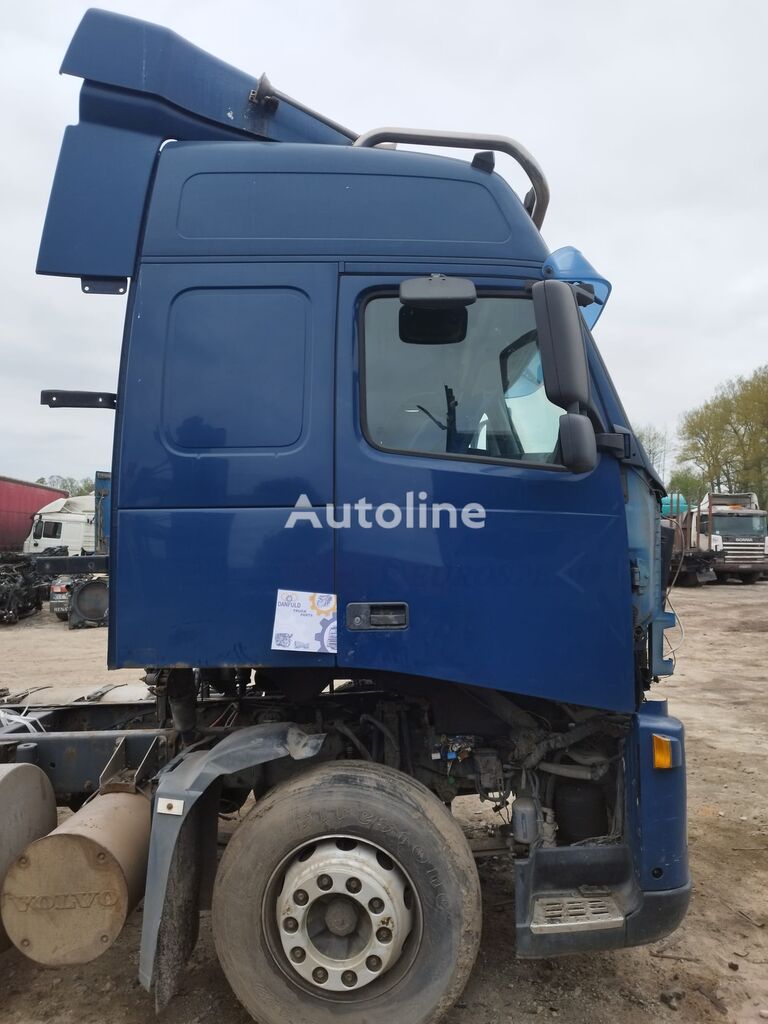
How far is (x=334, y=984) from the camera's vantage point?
257 centimetres

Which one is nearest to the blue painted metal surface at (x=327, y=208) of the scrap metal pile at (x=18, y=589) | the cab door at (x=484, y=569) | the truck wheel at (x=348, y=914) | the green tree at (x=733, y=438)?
the cab door at (x=484, y=569)

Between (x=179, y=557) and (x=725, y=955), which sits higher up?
(x=179, y=557)

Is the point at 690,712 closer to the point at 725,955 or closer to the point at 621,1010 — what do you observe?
the point at 725,955

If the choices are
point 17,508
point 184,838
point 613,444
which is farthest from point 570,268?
point 17,508

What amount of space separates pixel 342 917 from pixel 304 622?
107 centimetres

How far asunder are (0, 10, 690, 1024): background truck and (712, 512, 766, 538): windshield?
27292 mm

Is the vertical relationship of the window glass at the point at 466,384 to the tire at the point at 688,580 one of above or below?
above

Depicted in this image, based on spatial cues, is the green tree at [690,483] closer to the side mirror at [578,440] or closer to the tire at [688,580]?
the tire at [688,580]

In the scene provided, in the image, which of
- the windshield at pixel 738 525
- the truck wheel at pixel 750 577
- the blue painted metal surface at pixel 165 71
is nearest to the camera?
the blue painted metal surface at pixel 165 71

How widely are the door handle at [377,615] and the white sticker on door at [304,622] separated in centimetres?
7

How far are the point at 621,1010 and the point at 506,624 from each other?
173 centimetres

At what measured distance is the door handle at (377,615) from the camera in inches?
105

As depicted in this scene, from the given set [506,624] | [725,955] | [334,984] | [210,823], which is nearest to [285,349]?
[506,624]

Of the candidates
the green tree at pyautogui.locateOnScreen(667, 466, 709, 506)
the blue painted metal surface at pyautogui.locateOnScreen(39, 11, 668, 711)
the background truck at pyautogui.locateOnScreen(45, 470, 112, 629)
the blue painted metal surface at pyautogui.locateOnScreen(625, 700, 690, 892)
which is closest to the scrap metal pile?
the background truck at pyautogui.locateOnScreen(45, 470, 112, 629)
